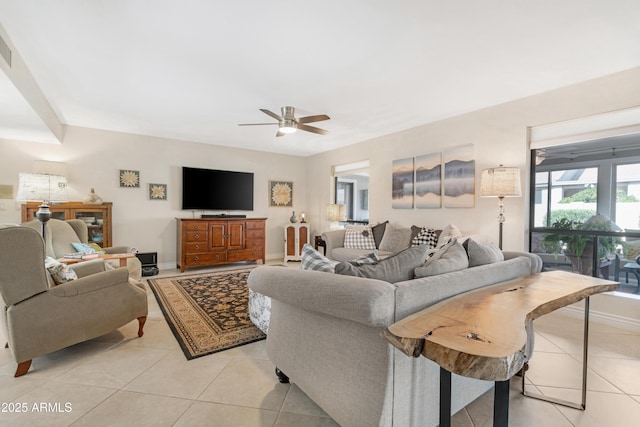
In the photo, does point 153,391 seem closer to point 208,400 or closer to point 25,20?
point 208,400

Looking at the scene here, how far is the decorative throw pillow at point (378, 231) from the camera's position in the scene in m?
4.78

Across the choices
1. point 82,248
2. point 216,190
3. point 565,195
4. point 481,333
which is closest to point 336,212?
point 216,190

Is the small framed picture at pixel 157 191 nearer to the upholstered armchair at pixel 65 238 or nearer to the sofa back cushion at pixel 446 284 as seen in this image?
the upholstered armchair at pixel 65 238

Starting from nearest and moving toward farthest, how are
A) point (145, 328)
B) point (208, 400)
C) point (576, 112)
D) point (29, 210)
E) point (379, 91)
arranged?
point (208, 400) < point (145, 328) < point (576, 112) < point (379, 91) < point (29, 210)

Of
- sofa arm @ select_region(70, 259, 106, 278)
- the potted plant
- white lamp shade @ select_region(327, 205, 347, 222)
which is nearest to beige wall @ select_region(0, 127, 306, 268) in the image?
white lamp shade @ select_region(327, 205, 347, 222)

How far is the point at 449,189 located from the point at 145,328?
4.01m

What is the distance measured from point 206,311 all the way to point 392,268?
239 centimetres

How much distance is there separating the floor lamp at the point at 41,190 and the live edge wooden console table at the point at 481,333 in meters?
3.55

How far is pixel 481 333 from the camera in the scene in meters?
0.92

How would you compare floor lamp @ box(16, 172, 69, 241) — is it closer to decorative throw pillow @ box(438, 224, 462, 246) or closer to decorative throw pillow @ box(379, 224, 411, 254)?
decorative throw pillow @ box(379, 224, 411, 254)

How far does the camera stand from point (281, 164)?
6.73 meters

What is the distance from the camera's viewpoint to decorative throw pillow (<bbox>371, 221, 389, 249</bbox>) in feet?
15.7

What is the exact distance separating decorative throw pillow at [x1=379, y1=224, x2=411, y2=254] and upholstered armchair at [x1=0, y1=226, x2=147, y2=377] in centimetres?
345

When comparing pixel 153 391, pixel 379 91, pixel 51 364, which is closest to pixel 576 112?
pixel 379 91
